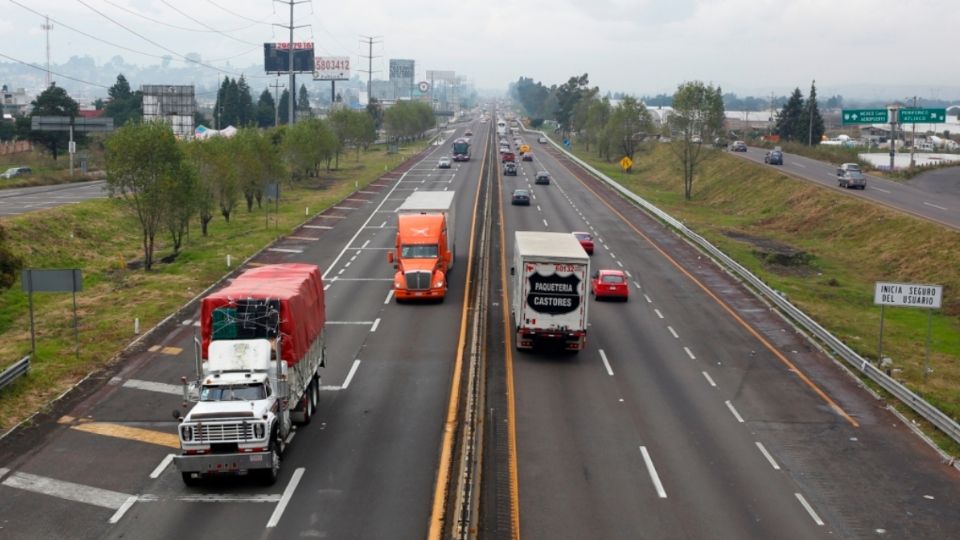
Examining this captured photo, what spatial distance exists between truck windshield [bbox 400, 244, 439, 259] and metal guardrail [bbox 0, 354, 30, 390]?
17.2 m

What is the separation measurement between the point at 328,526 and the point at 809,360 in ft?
69.5

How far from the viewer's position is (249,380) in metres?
20.9

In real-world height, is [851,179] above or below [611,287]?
above

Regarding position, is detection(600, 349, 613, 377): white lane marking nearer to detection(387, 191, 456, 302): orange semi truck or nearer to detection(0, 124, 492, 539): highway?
detection(0, 124, 492, 539): highway

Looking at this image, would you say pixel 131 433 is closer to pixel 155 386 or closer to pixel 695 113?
pixel 155 386

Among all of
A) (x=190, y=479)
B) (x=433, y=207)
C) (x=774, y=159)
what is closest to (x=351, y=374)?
(x=190, y=479)

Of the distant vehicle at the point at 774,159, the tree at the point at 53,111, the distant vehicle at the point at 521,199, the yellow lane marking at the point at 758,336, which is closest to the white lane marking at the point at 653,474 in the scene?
the yellow lane marking at the point at 758,336

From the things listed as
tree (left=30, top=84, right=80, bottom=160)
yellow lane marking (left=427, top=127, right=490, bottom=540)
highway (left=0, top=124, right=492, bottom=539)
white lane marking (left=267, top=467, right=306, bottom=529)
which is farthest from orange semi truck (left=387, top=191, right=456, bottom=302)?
tree (left=30, top=84, right=80, bottom=160)

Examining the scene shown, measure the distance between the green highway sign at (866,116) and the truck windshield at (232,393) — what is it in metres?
99.9

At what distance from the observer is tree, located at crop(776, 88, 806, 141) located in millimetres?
155750

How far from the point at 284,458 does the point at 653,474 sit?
28.8ft

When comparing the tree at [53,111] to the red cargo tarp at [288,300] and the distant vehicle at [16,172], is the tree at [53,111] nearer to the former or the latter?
the distant vehicle at [16,172]

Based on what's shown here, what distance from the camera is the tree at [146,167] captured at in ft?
156

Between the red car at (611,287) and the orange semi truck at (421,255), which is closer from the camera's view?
the orange semi truck at (421,255)
